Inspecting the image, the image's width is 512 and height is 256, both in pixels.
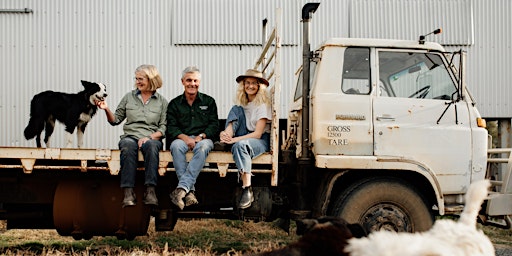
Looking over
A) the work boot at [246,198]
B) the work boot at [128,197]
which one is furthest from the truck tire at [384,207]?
the work boot at [128,197]

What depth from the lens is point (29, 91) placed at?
994 centimetres

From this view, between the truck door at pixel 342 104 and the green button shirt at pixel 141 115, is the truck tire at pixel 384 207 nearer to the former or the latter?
the truck door at pixel 342 104

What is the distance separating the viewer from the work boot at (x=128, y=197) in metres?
4.88

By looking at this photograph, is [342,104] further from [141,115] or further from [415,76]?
[141,115]

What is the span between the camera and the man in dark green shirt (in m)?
4.84

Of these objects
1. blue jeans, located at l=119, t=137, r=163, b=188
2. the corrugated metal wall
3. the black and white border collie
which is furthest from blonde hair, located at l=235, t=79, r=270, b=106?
the corrugated metal wall

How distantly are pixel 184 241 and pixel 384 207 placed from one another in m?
3.02

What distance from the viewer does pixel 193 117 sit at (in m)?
5.44

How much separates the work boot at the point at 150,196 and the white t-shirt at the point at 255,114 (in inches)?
49.2

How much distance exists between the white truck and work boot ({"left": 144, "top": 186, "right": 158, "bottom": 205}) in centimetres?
18

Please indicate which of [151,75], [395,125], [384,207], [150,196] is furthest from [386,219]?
[151,75]

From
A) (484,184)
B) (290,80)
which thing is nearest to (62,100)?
(290,80)

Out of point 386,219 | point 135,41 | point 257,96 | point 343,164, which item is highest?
point 135,41

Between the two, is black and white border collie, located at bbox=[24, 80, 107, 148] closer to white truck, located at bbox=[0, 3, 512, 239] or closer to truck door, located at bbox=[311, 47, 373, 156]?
white truck, located at bbox=[0, 3, 512, 239]
